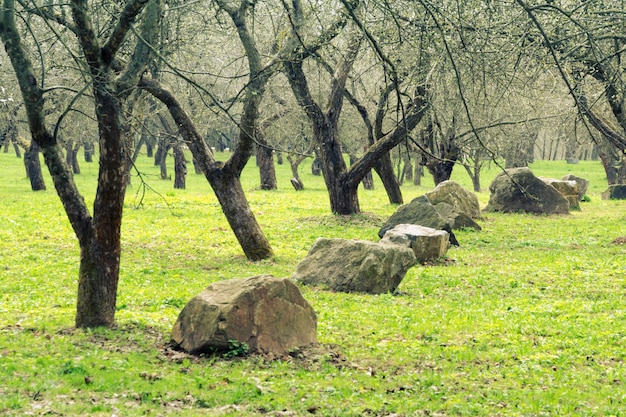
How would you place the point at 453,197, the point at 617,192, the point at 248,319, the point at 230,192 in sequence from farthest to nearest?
the point at 617,192 → the point at 453,197 → the point at 230,192 → the point at 248,319

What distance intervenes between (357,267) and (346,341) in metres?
3.86

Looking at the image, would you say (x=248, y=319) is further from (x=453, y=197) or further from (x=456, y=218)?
(x=453, y=197)

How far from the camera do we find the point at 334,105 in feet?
84.1

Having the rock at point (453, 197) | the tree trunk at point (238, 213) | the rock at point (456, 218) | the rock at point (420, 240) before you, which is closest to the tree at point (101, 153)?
the tree trunk at point (238, 213)

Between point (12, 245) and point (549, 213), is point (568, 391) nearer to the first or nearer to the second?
point (12, 245)

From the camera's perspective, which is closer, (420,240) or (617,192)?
(420,240)

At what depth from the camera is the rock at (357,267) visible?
46.0ft

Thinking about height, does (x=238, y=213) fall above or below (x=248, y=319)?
above

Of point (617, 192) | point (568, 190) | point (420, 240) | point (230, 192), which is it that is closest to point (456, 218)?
point (420, 240)

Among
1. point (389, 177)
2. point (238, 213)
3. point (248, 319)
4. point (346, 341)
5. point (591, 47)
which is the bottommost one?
point (346, 341)

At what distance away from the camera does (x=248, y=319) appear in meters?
9.35

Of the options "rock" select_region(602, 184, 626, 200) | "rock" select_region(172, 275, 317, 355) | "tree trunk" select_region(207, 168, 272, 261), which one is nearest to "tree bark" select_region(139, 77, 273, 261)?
"tree trunk" select_region(207, 168, 272, 261)

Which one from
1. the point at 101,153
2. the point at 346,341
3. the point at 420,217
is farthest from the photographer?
the point at 420,217

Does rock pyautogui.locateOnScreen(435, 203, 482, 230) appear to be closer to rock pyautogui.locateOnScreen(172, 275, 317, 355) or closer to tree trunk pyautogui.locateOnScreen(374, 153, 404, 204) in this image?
tree trunk pyautogui.locateOnScreen(374, 153, 404, 204)
